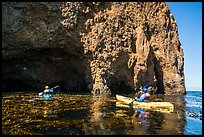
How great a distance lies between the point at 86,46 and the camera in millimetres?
40656

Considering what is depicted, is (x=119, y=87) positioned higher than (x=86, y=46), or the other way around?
(x=86, y=46)

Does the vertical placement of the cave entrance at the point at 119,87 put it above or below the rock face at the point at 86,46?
below

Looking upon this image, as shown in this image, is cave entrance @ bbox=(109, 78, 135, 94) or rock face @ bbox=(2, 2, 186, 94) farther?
cave entrance @ bbox=(109, 78, 135, 94)

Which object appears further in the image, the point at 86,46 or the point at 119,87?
the point at 119,87

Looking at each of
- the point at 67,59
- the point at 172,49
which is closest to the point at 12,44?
the point at 67,59

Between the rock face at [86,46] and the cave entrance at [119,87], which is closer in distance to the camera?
the rock face at [86,46]

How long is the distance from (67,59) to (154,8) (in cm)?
2067

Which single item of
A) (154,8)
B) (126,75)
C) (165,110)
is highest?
(154,8)

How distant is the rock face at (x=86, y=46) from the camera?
123ft

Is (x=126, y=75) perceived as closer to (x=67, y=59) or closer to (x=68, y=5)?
(x=67, y=59)

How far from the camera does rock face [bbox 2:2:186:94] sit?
37562mm

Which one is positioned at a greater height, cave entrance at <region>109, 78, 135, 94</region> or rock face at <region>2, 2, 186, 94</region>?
rock face at <region>2, 2, 186, 94</region>

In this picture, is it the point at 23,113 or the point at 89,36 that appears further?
the point at 89,36

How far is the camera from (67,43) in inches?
1563
